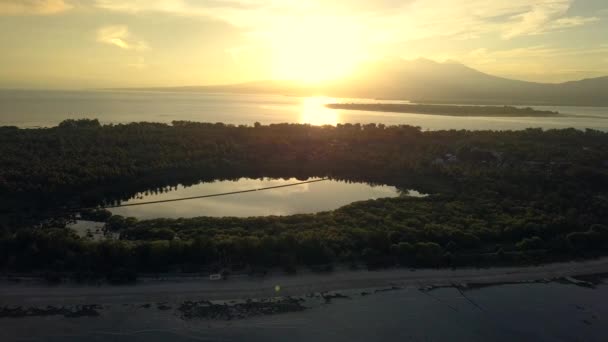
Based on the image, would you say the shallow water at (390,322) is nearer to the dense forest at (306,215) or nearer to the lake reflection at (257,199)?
the dense forest at (306,215)

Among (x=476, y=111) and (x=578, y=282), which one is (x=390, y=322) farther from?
(x=476, y=111)

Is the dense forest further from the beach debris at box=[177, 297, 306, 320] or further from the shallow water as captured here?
the shallow water

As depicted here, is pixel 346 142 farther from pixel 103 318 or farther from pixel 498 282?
pixel 103 318

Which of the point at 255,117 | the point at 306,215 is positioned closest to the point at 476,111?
the point at 255,117

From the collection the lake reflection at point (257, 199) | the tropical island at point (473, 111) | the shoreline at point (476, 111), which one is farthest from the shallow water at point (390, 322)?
the tropical island at point (473, 111)

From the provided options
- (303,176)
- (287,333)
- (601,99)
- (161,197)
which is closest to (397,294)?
(287,333)

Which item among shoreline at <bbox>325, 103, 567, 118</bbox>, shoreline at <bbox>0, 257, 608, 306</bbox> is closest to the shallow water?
shoreline at <bbox>0, 257, 608, 306</bbox>
